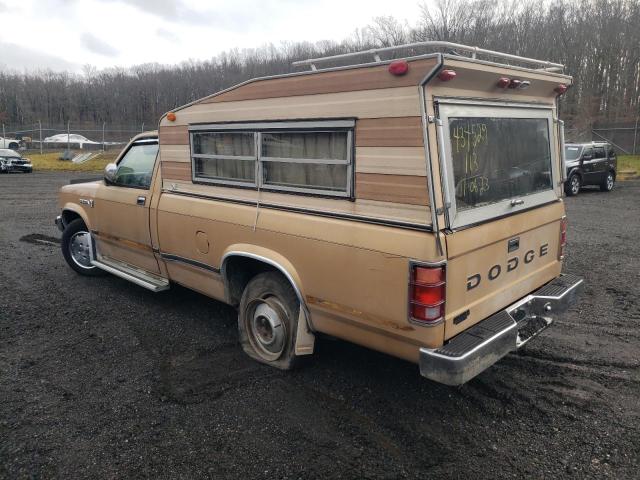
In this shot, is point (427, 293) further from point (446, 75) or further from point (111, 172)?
point (111, 172)

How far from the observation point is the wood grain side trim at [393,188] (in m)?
2.95

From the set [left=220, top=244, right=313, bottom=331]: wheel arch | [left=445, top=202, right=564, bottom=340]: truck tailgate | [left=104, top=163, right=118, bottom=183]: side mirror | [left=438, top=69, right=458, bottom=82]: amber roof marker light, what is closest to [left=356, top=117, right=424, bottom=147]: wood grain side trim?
[left=438, top=69, right=458, bottom=82]: amber roof marker light

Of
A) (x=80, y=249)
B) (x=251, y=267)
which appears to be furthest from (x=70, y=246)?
(x=251, y=267)

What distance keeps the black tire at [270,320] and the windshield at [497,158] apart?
5.00ft

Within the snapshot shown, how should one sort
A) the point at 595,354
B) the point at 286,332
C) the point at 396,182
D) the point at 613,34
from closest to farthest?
the point at 396,182, the point at 286,332, the point at 595,354, the point at 613,34

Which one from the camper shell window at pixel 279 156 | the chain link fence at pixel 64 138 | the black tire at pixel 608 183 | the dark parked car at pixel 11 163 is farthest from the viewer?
the chain link fence at pixel 64 138

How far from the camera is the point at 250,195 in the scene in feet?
13.1

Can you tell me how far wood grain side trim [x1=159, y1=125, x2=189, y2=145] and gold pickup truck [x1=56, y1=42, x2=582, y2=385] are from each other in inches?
1.4

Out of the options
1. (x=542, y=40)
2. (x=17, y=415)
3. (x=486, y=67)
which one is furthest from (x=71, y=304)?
(x=542, y=40)

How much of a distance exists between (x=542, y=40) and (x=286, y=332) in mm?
44284

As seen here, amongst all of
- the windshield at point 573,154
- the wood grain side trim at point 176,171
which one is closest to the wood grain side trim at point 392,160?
the wood grain side trim at point 176,171

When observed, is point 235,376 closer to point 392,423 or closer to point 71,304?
point 392,423

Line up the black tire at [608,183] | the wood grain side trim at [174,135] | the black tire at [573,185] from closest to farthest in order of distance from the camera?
1. the wood grain side trim at [174,135]
2. the black tire at [573,185]
3. the black tire at [608,183]

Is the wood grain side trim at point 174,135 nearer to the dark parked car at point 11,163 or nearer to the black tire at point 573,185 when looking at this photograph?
the black tire at point 573,185
